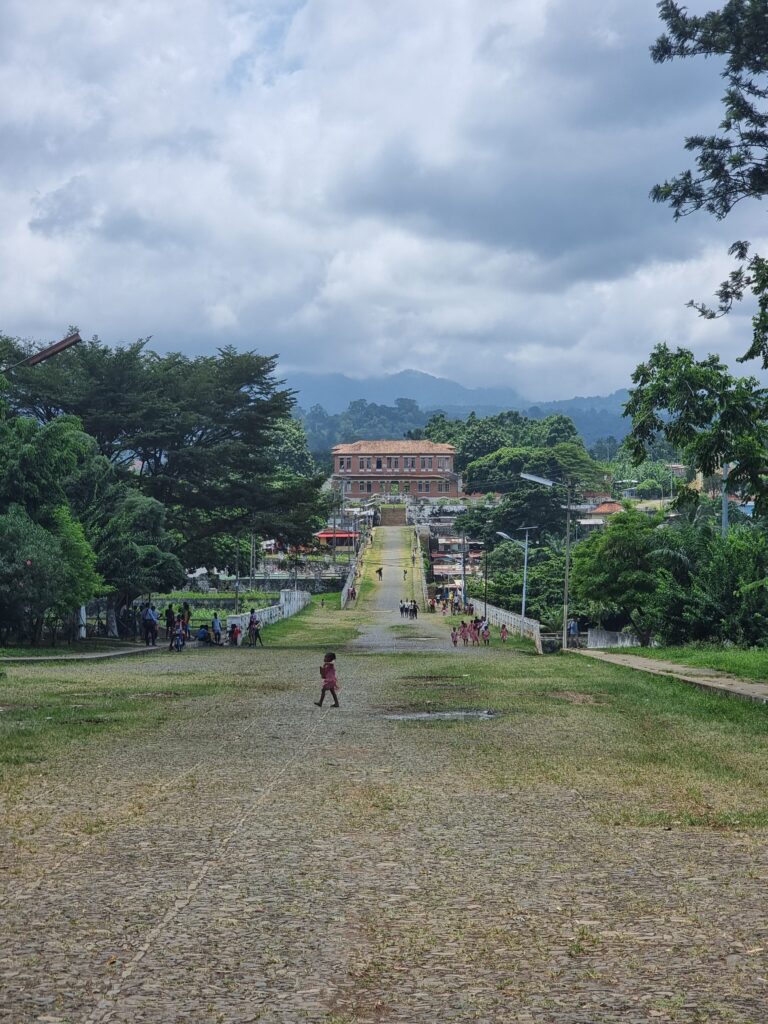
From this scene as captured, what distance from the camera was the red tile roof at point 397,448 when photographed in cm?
17988

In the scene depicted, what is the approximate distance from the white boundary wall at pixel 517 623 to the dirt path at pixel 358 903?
3547 cm

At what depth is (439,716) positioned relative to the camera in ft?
65.7

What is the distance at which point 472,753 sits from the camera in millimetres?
15188

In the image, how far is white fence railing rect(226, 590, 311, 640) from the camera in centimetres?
5097

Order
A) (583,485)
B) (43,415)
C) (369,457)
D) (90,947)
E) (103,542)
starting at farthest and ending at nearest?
(369,457) → (583,485) → (43,415) → (103,542) → (90,947)

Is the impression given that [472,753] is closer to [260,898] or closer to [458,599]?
[260,898]

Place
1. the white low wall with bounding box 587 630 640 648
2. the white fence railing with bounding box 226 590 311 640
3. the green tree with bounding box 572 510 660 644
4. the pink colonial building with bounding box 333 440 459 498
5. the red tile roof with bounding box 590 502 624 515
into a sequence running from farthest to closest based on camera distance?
1. the pink colonial building with bounding box 333 440 459 498
2. the red tile roof with bounding box 590 502 624 515
3. the white low wall with bounding box 587 630 640 648
4. the white fence railing with bounding box 226 590 311 640
5. the green tree with bounding box 572 510 660 644

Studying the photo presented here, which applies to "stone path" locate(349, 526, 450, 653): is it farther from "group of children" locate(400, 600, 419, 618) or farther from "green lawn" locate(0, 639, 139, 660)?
"green lawn" locate(0, 639, 139, 660)

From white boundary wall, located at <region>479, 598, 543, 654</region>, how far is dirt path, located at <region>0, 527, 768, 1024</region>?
3547 centimetres

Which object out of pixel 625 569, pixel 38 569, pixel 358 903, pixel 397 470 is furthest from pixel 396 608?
pixel 397 470

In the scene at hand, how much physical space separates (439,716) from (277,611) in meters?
46.3

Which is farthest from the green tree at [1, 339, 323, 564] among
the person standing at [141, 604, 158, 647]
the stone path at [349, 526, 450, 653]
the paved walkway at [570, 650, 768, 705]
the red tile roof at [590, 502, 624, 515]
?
the red tile roof at [590, 502, 624, 515]

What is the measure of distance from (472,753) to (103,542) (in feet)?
108

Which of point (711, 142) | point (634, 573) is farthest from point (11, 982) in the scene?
point (634, 573)
